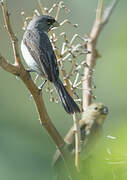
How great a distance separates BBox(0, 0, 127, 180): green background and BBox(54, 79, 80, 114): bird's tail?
9.1 inches

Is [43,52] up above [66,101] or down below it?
above

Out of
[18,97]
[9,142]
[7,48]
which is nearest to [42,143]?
[9,142]

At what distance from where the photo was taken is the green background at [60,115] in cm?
133

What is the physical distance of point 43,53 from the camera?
349 centimetres

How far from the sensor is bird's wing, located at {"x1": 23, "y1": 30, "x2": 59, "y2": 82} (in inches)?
130

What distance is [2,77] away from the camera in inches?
262

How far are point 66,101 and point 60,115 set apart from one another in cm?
318

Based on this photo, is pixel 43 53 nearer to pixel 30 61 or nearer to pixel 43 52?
pixel 43 52

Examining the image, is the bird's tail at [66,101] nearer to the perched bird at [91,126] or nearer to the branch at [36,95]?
the branch at [36,95]

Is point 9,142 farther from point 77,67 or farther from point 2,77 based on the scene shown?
point 2,77

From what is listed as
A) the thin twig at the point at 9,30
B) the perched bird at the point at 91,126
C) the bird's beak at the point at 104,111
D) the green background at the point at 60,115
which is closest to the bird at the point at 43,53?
the green background at the point at 60,115

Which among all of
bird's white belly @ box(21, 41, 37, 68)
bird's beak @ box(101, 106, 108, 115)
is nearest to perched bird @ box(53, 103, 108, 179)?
bird's beak @ box(101, 106, 108, 115)

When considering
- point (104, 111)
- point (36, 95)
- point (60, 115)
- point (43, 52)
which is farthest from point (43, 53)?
point (60, 115)

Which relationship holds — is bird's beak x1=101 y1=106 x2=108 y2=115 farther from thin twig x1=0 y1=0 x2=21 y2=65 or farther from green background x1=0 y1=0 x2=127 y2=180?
thin twig x1=0 y1=0 x2=21 y2=65
